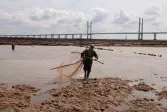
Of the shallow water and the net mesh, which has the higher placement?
the net mesh

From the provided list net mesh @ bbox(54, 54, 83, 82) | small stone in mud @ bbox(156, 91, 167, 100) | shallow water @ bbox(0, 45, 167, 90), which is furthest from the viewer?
net mesh @ bbox(54, 54, 83, 82)

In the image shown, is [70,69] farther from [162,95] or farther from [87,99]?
[87,99]

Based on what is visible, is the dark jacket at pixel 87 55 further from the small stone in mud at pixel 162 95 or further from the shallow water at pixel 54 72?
the small stone in mud at pixel 162 95

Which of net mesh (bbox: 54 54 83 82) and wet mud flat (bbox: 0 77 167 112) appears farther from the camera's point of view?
net mesh (bbox: 54 54 83 82)

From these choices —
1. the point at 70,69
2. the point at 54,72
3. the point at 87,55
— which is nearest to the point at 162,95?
the point at 87,55

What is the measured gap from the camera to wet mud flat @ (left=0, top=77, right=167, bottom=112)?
476 inches

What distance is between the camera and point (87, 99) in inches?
532

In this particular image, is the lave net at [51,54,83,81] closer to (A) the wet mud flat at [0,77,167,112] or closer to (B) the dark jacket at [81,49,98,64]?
(B) the dark jacket at [81,49,98,64]

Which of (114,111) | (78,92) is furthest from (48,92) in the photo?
(114,111)

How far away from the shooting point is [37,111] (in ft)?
37.5

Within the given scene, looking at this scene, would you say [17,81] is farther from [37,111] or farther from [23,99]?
[37,111]

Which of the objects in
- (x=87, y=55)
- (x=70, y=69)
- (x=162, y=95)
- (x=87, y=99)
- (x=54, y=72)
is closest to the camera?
(x=87, y=99)

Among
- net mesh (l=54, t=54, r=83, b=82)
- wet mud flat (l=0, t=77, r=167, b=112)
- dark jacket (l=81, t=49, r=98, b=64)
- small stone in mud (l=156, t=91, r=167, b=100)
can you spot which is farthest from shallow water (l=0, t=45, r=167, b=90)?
wet mud flat (l=0, t=77, r=167, b=112)

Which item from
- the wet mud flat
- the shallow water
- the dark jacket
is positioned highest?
the dark jacket
